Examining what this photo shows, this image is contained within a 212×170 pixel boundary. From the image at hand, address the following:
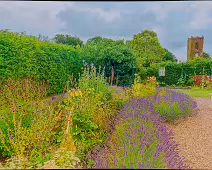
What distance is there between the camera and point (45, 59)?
27.6 feet

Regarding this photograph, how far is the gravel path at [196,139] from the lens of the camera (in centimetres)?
347

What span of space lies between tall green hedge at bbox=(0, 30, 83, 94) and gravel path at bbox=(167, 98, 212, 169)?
451 cm

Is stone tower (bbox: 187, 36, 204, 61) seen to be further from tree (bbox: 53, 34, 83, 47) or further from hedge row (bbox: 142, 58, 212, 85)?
tree (bbox: 53, 34, 83, 47)

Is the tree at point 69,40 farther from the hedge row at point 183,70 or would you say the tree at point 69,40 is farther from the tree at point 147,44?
the hedge row at point 183,70

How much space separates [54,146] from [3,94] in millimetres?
2188

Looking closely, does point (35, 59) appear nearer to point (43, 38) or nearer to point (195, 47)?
point (43, 38)

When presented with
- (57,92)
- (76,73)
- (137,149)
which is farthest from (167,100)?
(76,73)

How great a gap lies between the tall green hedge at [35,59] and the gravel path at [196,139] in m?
4.51

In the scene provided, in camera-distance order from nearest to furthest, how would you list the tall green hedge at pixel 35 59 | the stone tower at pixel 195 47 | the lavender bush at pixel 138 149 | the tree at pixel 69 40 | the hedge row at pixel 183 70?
the lavender bush at pixel 138 149
the tall green hedge at pixel 35 59
the hedge row at pixel 183 70
the stone tower at pixel 195 47
the tree at pixel 69 40

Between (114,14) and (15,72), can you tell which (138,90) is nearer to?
(15,72)

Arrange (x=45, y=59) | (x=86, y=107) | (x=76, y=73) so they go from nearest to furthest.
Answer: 1. (x=86, y=107)
2. (x=45, y=59)
3. (x=76, y=73)

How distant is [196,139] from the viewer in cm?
446

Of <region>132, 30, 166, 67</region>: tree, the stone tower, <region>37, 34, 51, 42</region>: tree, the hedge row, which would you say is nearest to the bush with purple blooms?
<region>37, 34, 51, 42</region>: tree

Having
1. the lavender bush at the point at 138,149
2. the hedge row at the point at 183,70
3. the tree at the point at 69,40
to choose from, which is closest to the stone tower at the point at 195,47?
the hedge row at the point at 183,70
